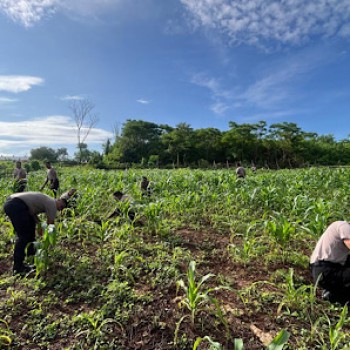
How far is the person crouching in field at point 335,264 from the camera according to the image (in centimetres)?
229

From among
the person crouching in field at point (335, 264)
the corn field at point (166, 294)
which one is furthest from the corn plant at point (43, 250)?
the person crouching in field at point (335, 264)

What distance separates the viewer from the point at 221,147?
131ft

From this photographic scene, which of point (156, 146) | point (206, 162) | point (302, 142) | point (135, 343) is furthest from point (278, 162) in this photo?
point (135, 343)

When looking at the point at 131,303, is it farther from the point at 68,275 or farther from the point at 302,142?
the point at 302,142

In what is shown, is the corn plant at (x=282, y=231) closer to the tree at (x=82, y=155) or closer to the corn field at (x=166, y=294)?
the corn field at (x=166, y=294)

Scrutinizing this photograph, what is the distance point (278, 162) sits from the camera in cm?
4109

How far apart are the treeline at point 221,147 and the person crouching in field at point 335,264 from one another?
32743 millimetres

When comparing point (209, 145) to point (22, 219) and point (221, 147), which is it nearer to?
point (221, 147)

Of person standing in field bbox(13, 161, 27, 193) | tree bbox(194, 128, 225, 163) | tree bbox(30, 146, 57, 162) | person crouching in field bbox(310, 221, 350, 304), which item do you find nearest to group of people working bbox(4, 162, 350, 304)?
person crouching in field bbox(310, 221, 350, 304)

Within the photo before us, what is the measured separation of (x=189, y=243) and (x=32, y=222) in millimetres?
2187

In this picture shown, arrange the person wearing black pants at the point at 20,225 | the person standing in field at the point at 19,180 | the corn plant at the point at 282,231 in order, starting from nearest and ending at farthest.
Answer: the person wearing black pants at the point at 20,225
the corn plant at the point at 282,231
the person standing in field at the point at 19,180

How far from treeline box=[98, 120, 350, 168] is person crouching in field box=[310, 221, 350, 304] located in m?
32.7

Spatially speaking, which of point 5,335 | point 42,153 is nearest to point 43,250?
point 5,335

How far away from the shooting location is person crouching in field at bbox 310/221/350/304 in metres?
2.29
